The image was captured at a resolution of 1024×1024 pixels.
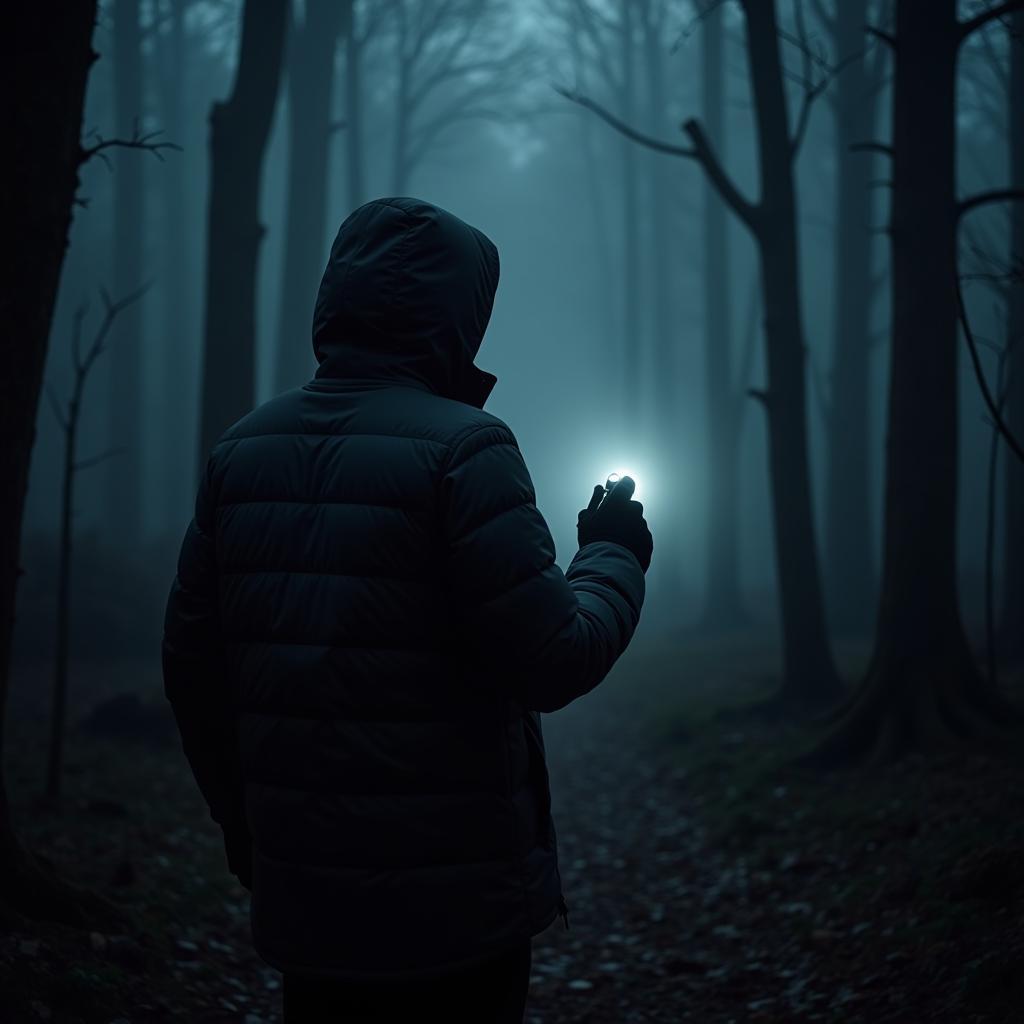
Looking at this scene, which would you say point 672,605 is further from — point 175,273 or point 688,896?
point 688,896

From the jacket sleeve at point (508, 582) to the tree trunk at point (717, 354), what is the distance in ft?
51.6

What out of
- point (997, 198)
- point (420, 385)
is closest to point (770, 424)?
point (997, 198)

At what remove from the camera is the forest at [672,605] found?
12.8 feet

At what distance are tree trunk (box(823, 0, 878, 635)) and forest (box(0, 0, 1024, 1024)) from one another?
61mm

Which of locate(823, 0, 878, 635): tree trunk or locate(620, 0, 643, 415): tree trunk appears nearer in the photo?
locate(823, 0, 878, 635): tree trunk

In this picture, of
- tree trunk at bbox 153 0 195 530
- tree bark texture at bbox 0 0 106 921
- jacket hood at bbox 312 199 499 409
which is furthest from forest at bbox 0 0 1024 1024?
jacket hood at bbox 312 199 499 409

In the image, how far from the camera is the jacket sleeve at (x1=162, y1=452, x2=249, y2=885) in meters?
2.29

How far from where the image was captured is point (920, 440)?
7062 millimetres

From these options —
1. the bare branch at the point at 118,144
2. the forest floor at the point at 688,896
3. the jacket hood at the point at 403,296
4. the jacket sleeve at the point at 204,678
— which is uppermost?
the bare branch at the point at 118,144

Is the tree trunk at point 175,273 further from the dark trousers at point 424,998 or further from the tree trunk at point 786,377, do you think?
the dark trousers at point 424,998

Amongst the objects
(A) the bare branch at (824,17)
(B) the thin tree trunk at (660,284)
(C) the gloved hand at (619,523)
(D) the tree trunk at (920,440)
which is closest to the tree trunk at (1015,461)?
(A) the bare branch at (824,17)

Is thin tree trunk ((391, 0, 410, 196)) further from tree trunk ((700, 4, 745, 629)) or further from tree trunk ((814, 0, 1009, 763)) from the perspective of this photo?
tree trunk ((814, 0, 1009, 763))

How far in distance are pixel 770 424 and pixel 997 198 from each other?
298cm

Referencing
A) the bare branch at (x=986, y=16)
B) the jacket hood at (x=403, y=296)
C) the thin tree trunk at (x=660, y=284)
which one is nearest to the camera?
the jacket hood at (x=403, y=296)
